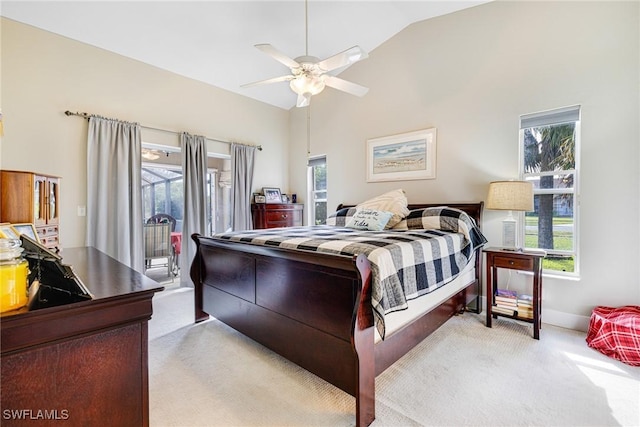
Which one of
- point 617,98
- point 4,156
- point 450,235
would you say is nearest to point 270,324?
point 450,235

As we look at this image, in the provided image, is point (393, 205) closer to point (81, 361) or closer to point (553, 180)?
point (553, 180)

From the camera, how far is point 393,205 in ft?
11.3

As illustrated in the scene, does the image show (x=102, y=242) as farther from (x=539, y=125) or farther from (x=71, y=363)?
(x=539, y=125)

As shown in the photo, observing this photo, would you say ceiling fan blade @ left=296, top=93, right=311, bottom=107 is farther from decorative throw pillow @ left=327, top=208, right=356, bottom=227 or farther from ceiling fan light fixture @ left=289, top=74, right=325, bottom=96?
decorative throw pillow @ left=327, top=208, right=356, bottom=227

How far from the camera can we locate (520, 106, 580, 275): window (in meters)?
2.81

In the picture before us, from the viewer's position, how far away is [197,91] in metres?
4.31

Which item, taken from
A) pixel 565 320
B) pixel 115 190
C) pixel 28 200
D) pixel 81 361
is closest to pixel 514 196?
pixel 565 320

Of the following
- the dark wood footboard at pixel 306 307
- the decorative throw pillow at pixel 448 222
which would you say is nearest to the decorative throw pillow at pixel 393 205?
the decorative throw pillow at pixel 448 222

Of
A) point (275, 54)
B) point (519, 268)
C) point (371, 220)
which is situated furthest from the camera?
point (371, 220)

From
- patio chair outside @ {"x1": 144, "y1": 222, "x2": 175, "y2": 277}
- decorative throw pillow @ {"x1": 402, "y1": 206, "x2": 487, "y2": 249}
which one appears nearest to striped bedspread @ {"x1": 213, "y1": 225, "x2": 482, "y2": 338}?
decorative throw pillow @ {"x1": 402, "y1": 206, "x2": 487, "y2": 249}

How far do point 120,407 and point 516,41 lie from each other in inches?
165

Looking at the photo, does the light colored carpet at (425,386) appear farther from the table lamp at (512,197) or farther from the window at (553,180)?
the table lamp at (512,197)

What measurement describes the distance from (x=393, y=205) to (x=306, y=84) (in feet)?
5.60

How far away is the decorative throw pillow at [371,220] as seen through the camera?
312cm
